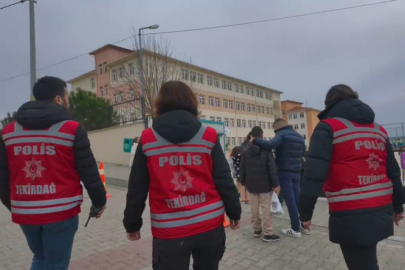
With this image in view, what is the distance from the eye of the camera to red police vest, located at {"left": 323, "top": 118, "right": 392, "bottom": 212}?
2381mm

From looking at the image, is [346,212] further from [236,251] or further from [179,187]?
Answer: [236,251]

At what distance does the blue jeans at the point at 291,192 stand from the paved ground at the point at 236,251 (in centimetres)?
31

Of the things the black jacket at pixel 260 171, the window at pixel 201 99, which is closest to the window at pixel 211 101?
the window at pixel 201 99

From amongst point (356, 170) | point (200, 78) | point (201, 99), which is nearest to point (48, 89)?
point (356, 170)

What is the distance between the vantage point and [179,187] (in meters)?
2.07

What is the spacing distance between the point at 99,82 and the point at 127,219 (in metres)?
48.6

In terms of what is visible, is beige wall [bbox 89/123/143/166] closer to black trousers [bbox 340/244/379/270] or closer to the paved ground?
the paved ground

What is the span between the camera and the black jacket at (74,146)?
238cm

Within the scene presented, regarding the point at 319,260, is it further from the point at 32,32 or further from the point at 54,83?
the point at 32,32

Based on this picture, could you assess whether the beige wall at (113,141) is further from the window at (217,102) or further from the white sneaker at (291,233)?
the window at (217,102)

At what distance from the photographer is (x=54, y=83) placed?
268 centimetres

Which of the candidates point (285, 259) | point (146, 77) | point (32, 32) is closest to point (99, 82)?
point (146, 77)

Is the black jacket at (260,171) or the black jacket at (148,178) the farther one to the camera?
the black jacket at (260,171)

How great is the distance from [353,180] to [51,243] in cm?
243
